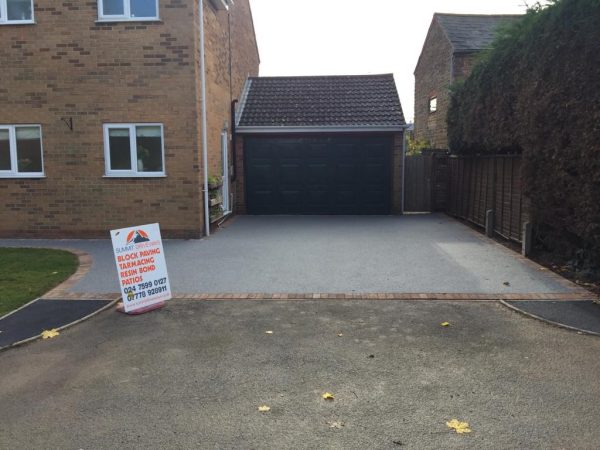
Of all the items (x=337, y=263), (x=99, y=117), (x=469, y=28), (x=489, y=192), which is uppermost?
(x=469, y=28)

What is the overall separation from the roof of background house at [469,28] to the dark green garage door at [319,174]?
5.79 metres

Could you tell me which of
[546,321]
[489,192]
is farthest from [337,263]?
[489,192]

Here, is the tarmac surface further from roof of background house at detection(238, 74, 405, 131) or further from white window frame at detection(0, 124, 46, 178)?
roof of background house at detection(238, 74, 405, 131)

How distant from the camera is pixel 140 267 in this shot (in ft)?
20.7

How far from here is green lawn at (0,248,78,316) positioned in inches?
263

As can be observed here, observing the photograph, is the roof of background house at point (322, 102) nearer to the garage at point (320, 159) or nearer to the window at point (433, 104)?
the garage at point (320, 159)

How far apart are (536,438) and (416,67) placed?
890 inches

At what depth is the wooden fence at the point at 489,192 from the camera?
10.0m

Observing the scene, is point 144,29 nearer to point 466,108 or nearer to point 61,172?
point 61,172

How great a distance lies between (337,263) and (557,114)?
12.9 feet

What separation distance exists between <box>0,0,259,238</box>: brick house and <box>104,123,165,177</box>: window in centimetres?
2

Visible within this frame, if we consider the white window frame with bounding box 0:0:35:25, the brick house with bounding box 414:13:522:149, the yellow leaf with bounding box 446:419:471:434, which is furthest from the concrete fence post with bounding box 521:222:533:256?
the white window frame with bounding box 0:0:35:25

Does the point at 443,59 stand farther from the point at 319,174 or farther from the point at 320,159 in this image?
the point at 319,174

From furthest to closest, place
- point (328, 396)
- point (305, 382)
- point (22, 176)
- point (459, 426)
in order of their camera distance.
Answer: point (22, 176) < point (305, 382) < point (328, 396) < point (459, 426)
